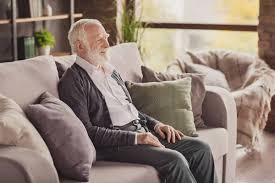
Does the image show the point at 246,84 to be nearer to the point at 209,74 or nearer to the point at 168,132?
the point at 209,74

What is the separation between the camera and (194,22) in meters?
6.65

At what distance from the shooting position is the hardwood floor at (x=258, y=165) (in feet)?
15.1

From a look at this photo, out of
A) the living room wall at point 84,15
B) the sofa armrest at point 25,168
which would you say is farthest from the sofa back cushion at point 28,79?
the living room wall at point 84,15

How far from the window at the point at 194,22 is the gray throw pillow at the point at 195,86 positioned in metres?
2.48

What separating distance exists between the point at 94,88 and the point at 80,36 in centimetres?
29

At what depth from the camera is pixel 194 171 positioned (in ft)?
11.3

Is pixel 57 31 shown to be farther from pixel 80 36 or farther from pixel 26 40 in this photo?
pixel 80 36

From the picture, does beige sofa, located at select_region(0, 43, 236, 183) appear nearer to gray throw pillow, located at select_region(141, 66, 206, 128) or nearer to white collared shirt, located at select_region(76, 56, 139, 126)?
gray throw pillow, located at select_region(141, 66, 206, 128)

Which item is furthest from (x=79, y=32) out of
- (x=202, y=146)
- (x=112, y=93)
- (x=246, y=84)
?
(x=246, y=84)

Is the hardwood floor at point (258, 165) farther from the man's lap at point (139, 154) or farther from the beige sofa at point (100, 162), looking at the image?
the man's lap at point (139, 154)

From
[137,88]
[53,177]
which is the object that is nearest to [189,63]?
[137,88]

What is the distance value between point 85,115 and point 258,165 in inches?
87.9

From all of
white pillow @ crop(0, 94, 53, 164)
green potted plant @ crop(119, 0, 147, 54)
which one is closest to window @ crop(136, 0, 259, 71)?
green potted plant @ crop(119, 0, 147, 54)

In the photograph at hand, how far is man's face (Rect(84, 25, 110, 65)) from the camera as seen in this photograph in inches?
131
